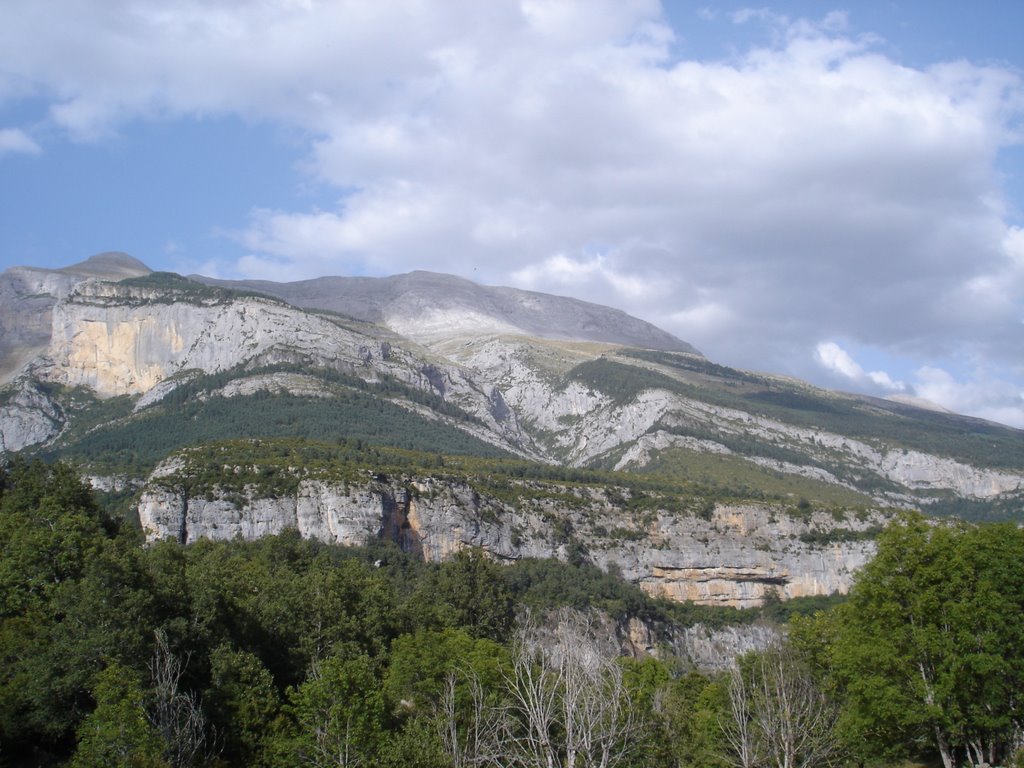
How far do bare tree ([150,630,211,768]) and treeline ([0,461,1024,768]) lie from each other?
0.62 ft

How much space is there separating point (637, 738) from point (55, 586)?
100ft

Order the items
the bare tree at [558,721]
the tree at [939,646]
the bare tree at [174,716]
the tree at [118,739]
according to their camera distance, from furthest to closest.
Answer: the tree at [939,646], the bare tree at [174,716], the tree at [118,739], the bare tree at [558,721]

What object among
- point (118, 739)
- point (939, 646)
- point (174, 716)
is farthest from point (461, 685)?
point (939, 646)

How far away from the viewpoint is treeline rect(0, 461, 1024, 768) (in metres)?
36.0

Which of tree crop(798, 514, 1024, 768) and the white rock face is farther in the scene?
the white rock face

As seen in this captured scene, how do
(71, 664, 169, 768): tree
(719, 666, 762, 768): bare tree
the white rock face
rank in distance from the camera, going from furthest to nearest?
the white rock face → (719, 666, 762, 768): bare tree → (71, 664, 169, 768): tree

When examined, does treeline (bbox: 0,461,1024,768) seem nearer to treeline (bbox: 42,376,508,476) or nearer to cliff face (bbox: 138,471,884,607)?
cliff face (bbox: 138,471,884,607)

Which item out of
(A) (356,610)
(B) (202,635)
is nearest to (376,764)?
(B) (202,635)

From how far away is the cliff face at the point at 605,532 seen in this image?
415 feet

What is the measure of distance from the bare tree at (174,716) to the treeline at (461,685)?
0.19 metres

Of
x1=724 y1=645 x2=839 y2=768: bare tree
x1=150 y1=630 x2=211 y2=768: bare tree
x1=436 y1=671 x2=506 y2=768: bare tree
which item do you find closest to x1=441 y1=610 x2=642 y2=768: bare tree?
x1=436 y1=671 x2=506 y2=768: bare tree

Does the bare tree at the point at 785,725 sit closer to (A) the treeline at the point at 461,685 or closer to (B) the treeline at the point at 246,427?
(A) the treeline at the point at 461,685

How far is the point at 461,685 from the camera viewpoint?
47.3m

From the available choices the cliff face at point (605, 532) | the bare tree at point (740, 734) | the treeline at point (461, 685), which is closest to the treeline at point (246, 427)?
the cliff face at point (605, 532)
